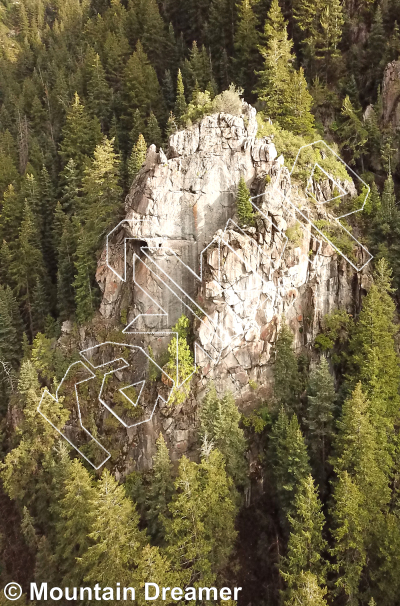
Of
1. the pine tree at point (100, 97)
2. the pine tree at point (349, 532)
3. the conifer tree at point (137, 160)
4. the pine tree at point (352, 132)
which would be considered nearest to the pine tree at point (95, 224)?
the conifer tree at point (137, 160)

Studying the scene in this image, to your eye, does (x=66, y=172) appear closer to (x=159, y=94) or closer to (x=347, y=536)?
(x=159, y=94)

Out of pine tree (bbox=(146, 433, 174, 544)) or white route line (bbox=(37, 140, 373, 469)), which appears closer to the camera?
pine tree (bbox=(146, 433, 174, 544))

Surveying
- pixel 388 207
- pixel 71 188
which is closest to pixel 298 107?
pixel 388 207

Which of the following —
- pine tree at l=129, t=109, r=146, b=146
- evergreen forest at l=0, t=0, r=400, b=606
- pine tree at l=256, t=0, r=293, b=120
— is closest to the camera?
evergreen forest at l=0, t=0, r=400, b=606

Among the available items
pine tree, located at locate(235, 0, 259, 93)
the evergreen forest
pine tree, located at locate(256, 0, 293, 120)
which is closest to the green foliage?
the evergreen forest

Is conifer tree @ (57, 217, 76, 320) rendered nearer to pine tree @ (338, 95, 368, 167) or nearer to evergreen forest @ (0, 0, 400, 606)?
evergreen forest @ (0, 0, 400, 606)

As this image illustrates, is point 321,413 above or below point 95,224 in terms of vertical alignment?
below

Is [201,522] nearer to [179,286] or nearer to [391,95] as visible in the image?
[179,286]
